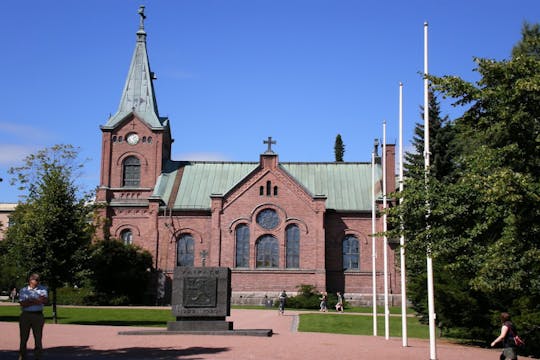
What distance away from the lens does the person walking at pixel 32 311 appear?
13.3 meters

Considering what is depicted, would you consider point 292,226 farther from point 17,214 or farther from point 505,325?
point 505,325

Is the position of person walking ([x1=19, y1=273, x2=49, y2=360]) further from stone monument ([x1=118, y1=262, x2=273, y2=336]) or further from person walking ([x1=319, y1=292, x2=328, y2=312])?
person walking ([x1=319, y1=292, x2=328, y2=312])

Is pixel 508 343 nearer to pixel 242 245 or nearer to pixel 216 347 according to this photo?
pixel 216 347

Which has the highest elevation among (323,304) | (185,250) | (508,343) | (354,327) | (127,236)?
(127,236)

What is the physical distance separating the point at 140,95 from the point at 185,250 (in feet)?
52.5

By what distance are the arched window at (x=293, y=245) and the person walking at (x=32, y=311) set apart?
39.2 meters

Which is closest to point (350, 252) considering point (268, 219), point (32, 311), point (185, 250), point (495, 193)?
point (268, 219)

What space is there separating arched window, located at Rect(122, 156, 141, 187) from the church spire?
138 inches

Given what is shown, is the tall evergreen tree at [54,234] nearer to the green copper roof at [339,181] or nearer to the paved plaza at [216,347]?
the paved plaza at [216,347]

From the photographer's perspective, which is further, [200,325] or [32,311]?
[200,325]

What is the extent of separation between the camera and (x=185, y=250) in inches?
2095

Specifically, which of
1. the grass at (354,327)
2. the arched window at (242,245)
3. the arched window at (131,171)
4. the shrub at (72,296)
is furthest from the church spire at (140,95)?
the grass at (354,327)

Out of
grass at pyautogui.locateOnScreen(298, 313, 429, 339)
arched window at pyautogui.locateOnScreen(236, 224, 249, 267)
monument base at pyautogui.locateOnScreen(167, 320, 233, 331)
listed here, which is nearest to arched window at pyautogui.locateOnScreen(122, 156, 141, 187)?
arched window at pyautogui.locateOnScreen(236, 224, 249, 267)

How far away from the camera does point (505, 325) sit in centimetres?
1480
